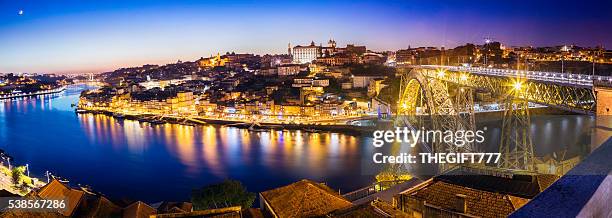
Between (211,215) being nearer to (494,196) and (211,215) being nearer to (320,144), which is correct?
(494,196)

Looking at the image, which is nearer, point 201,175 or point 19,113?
point 201,175

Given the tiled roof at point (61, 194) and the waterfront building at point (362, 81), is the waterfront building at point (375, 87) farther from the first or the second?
the tiled roof at point (61, 194)

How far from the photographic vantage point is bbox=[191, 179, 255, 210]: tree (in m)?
5.08

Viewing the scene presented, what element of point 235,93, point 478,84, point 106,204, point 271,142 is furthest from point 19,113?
point 478,84

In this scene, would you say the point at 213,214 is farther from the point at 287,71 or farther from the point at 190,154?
the point at 287,71

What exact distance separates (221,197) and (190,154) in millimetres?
7319

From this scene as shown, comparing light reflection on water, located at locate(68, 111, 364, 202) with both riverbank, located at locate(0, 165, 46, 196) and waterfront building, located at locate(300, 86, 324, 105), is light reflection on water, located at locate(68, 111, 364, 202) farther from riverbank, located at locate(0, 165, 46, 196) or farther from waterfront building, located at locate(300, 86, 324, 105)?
waterfront building, located at locate(300, 86, 324, 105)

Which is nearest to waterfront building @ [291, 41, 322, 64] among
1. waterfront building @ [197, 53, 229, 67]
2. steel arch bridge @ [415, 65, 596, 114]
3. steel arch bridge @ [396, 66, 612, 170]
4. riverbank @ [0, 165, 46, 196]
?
waterfront building @ [197, 53, 229, 67]

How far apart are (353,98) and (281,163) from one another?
939 cm

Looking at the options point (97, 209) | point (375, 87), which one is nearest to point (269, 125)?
point (375, 87)

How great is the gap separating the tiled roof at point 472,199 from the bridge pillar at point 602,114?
1.88 ft

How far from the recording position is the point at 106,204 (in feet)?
15.8

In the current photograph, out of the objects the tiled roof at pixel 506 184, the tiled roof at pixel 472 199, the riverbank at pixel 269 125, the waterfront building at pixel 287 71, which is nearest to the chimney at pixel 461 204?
the tiled roof at pixel 472 199

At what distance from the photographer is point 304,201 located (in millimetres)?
3693
